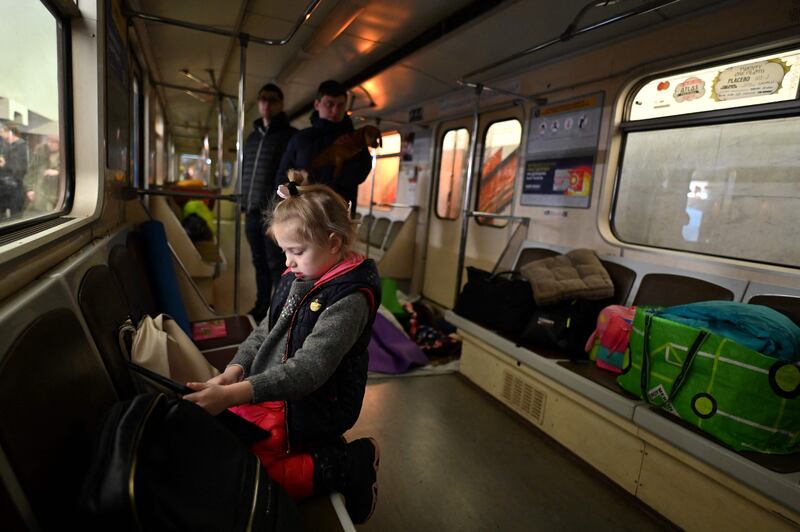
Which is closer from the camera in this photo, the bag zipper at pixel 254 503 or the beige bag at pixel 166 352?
the bag zipper at pixel 254 503

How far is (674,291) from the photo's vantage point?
105 inches

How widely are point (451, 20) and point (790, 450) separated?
3194mm

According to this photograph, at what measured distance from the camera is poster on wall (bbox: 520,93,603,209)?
345 cm

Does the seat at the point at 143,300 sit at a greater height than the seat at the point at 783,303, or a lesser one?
lesser

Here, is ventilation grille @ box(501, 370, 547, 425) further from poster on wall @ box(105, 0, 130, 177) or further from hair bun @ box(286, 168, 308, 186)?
poster on wall @ box(105, 0, 130, 177)

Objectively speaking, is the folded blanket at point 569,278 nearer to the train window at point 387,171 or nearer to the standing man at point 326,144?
the standing man at point 326,144

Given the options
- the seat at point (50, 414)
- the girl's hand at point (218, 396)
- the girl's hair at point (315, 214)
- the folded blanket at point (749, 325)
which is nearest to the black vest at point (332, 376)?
the girl's hair at point (315, 214)

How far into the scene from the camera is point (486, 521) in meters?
2.01

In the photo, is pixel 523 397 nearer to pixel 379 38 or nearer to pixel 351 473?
pixel 351 473

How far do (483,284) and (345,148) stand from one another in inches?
57.1

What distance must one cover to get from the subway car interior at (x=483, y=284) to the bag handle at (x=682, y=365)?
0.04 ft

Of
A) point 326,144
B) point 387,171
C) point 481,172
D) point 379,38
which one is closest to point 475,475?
point 326,144

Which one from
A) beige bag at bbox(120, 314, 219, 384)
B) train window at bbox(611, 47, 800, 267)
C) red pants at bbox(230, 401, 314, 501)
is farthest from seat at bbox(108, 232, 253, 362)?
train window at bbox(611, 47, 800, 267)

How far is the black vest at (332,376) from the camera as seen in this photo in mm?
1267
